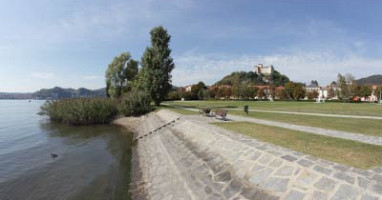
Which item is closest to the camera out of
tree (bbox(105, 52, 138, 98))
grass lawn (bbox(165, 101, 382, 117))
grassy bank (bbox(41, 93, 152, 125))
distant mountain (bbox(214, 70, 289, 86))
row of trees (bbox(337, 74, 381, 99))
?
grass lawn (bbox(165, 101, 382, 117))

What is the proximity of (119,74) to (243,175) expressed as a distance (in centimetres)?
5337

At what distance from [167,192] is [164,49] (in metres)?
34.3

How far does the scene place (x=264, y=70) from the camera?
178750 mm

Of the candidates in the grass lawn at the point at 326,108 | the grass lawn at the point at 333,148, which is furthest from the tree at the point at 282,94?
the grass lawn at the point at 333,148

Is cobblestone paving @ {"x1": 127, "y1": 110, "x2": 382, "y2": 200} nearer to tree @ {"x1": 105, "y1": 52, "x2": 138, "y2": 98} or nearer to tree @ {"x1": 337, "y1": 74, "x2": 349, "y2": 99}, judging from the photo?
tree @ {"x1": 105, "y1": 52, "x2": 138, "y2": 98}

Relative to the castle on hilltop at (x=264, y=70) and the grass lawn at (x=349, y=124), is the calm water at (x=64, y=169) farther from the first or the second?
the castle on hilltop at (x=264, y=70)

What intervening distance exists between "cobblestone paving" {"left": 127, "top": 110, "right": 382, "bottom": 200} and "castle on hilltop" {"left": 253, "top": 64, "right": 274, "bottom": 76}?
172 meters

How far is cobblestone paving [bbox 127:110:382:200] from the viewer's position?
16.8ft

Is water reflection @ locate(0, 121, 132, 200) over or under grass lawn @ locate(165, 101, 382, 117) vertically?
under

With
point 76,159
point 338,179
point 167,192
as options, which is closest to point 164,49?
point 76,159

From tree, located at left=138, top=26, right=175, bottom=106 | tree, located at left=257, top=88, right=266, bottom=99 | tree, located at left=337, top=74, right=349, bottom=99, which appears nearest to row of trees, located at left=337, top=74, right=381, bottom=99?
tree, located at left=337, top=74, right=349, bottom=99

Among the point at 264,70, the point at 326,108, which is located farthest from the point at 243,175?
the point at 264,70

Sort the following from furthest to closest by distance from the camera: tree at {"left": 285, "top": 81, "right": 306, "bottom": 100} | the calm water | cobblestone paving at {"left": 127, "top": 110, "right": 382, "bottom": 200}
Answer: tree at {"left": 285, "top": 81, "right": 306, "bottom": 100}
the calm water
cobblestone paving at {"left": 127, "top": 110, "right": 382, "bottom": 200}

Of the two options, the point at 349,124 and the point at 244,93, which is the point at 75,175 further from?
the point at 244,93
